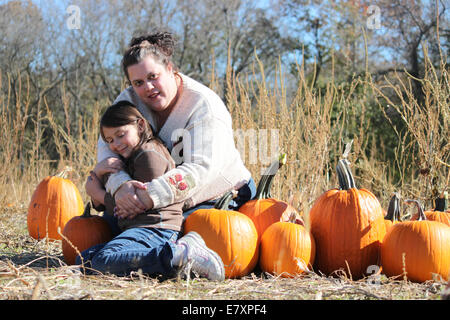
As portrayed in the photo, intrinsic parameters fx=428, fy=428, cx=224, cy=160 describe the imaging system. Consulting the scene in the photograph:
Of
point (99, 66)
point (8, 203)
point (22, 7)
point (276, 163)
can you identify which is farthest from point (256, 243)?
point (99, 66)

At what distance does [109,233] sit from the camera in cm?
230

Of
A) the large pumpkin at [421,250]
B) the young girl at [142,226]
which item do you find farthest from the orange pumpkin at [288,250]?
the large pumpkin at [421,250]

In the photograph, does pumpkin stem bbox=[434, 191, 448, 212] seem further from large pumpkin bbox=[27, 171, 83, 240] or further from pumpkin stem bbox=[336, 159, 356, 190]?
large pumpkin bbox=[27, 171, 83, 240]

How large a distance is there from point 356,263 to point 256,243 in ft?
1.55

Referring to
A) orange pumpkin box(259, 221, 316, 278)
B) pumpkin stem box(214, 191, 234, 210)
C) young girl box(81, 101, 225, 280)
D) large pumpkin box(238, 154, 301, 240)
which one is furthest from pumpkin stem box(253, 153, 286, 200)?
young girl box(81, 101, 225, 280)

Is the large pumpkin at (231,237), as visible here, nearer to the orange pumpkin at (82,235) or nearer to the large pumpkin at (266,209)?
the large pumpkin at (266,209)

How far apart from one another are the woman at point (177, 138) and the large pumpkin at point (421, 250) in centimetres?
89

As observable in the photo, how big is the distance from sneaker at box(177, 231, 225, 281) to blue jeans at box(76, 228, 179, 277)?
0.07 m

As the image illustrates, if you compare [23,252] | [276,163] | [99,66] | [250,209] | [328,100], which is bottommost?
[23,252]

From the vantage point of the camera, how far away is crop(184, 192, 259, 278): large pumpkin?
6.43 feet

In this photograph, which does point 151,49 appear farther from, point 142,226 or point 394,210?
point 394,210

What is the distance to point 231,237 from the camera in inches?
77.1
